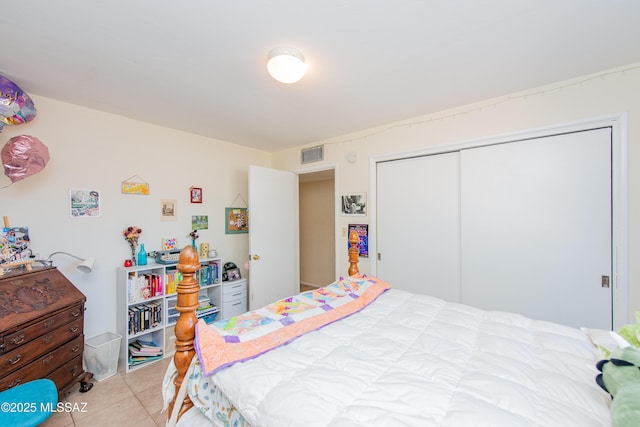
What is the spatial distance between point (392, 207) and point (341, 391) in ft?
7.32

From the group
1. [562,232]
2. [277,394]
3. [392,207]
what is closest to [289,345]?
[277,394]

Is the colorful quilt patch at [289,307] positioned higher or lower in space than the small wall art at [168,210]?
lower

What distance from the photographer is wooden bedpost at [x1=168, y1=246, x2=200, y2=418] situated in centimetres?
116

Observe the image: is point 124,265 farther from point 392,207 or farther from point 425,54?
point 425,54

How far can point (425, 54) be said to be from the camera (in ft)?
5.39

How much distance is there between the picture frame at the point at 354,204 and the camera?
304cm

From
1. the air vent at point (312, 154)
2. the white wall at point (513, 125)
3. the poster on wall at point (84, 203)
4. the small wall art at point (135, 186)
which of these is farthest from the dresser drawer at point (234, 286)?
the air vent at point (312, 154)

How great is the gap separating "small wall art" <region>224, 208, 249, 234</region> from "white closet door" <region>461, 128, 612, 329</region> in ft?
8.88

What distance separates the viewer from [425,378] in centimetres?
A: 97

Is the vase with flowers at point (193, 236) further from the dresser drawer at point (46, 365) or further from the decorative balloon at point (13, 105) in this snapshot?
the decorative balloon at point (13, 105)

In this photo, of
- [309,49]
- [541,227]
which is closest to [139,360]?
[309,49]

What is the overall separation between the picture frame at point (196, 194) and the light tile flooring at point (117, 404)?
5.84 feet

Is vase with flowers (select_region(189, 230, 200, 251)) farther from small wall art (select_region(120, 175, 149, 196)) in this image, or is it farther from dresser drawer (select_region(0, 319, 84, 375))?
dresser drawer (select_region(0, 319, 84, 375))

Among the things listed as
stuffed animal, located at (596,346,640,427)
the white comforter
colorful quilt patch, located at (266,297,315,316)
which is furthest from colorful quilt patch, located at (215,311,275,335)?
stuffed animal, located at (596,346,640,427)
